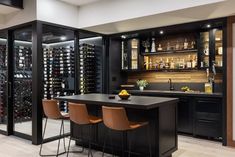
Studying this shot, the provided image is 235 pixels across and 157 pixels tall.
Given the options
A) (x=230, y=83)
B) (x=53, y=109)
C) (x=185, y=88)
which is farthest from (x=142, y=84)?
(x=53, y=109)

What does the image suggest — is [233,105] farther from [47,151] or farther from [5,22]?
[5,22]

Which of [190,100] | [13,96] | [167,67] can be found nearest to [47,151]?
[13,96]

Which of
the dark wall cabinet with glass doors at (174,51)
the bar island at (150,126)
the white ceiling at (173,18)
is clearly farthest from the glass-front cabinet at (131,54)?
the bar island at (150,126)

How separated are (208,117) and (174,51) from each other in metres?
1.93

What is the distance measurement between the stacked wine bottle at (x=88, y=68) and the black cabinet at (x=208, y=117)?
9.46 ft

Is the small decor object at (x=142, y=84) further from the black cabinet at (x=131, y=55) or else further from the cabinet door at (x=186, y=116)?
the cabinet door at (x=186, y=116)

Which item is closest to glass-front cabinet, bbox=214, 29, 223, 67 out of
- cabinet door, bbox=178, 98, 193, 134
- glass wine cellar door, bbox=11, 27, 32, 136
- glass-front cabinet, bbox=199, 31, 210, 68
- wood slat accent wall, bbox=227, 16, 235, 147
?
→ glass-front cabinet, bbox=199, 31, 210, 68

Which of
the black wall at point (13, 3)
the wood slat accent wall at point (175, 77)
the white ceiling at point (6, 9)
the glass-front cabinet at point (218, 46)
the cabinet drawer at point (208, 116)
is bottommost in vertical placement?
the cabinet drawer at point (208, 116)

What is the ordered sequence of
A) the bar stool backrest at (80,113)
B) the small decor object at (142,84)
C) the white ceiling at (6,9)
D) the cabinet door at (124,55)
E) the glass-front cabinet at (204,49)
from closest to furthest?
the bar stool backrest at (80,113) < the white ceiling at (6,9) < the glass-front cabinet at (204,49) < the small decor object at (142,84) < the cabinet door at (124,55)

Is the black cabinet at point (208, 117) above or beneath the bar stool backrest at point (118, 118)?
beneath

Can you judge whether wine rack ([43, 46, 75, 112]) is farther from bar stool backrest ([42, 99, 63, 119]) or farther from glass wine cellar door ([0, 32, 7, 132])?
bar stool backrest ([42, 99, 63, 119])

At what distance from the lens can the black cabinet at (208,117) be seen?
455cm

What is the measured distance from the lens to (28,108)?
6230 mm

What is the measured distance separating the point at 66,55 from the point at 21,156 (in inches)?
137
